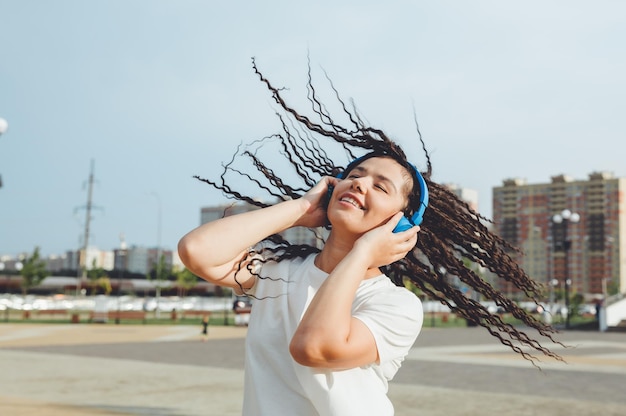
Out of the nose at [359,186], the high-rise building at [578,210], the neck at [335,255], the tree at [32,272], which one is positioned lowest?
the tree at [32,272]

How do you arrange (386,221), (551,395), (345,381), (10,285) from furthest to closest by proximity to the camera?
(10,285) < (551,395) < (386,221) < (345,381)

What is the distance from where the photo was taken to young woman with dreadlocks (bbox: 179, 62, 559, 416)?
2.15 meters

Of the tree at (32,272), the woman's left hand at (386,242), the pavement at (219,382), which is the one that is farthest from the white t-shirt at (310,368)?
the tree at (32,272)

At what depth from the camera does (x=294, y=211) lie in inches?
98.0

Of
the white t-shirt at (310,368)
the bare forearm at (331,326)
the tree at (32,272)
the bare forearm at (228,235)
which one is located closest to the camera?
the bare forearm at (331,326)

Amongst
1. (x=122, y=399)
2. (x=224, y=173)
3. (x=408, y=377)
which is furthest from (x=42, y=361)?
(x=224, y=173)

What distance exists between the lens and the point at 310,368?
218cm

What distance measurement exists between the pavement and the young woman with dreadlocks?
158 inches

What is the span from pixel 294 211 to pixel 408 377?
36.4ft

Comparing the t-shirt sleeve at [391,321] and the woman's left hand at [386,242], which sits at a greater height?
the woman's left hand at [386,242]

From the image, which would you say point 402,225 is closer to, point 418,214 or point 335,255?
point 418,214

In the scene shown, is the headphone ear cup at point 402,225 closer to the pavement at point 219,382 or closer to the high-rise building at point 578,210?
the pavement at point 219,382

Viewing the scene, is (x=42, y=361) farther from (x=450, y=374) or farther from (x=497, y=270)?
(x=497, y=270)

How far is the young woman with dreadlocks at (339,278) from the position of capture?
7.05 ft
